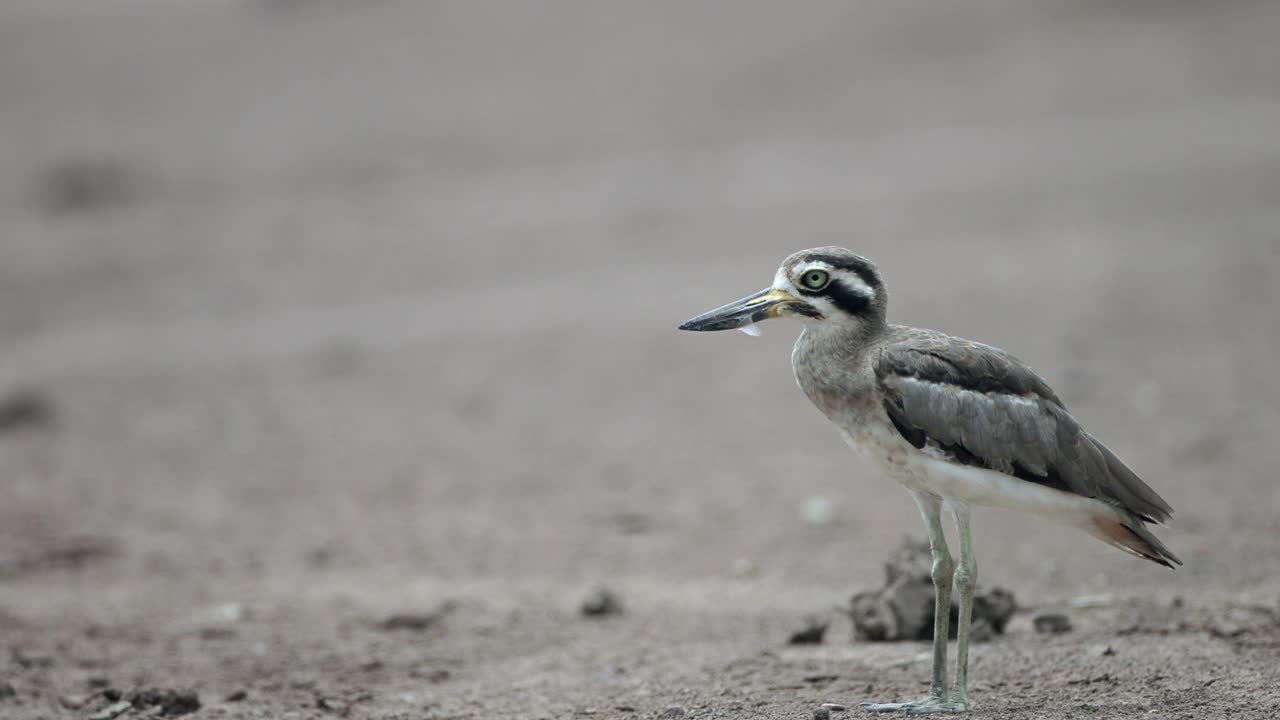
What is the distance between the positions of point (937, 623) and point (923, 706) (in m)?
0.30

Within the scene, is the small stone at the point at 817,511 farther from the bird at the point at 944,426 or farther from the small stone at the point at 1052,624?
the bird at the point at 944,426

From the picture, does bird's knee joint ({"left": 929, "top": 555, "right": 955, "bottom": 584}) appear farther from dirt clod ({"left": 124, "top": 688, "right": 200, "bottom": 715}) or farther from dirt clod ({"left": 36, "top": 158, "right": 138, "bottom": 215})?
dirt clod ({"left": 36, "top": 158, "right": 138, "bottom": 215})

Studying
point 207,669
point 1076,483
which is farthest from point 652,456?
point 1076,483

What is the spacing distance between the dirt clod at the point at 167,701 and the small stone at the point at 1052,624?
3.36m

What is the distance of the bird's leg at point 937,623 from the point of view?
5.23 m

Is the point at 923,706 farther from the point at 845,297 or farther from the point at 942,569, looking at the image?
the point at 845,297

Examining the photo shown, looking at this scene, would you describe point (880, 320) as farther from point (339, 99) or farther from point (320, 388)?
point (339, 99)

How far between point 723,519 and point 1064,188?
25.4 feet

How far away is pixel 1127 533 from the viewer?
5.38m

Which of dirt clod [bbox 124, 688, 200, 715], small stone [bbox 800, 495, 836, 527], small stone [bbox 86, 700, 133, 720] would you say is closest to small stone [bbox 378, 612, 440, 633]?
dirt clod [bbox 124, 688, 200, 715]

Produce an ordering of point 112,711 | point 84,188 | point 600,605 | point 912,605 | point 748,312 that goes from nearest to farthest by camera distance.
A: point 748,312 < point 112,711 < point 912,605 < point 600,605 < point 84,188

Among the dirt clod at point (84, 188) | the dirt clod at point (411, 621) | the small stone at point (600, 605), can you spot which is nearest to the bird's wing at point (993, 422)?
the small stone at point (600, 605)

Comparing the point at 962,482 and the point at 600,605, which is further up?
the point at 962,482

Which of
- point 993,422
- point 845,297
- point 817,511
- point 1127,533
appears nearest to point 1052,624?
point 1127,533
